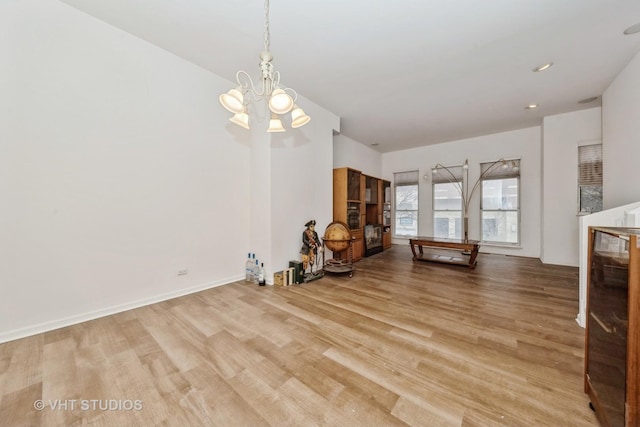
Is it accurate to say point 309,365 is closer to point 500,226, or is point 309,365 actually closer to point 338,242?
point 338,242

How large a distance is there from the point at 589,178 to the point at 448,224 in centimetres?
282

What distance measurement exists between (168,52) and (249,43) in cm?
116

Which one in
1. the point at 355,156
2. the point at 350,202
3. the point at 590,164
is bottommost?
the point at 350,202

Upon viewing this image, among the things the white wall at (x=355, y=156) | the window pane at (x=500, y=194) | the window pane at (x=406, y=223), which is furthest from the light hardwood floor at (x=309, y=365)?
the window pane at (x=406, y=223)

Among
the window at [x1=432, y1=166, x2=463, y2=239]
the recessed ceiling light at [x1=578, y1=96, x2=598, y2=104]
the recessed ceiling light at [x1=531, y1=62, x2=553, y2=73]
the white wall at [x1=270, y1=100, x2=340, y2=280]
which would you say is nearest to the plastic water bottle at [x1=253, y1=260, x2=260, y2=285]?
the white wall at [x1=270, y1=100, x2=340, y2=280]

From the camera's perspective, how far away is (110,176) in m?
2.48

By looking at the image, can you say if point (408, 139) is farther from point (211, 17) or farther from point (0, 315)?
point (0, 315)

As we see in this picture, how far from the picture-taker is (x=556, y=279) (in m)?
3.69

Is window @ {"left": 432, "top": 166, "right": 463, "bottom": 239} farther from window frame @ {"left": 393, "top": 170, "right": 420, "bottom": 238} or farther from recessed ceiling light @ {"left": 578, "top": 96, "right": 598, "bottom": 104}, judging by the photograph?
recessed ceiling light @ {"left": 578, "top": 96, "right": 598, "bottom": 104}

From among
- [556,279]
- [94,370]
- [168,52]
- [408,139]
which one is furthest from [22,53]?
[556,279]

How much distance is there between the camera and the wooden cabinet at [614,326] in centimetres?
98

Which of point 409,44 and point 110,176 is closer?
point 110,176

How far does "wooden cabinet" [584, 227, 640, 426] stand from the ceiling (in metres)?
2.37

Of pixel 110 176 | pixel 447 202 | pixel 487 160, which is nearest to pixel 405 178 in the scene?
pixel 447 202
